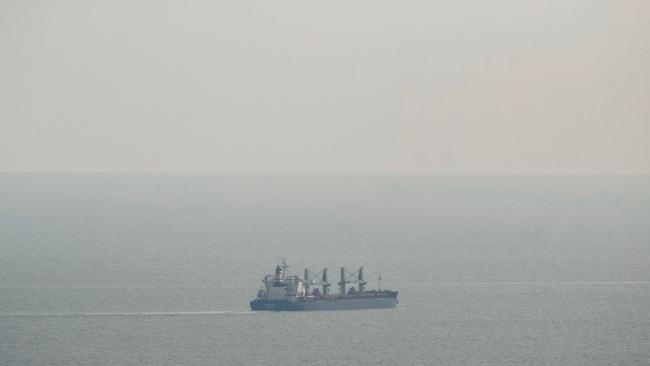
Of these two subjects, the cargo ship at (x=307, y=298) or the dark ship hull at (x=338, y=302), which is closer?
the dark ship hull at (x=338, y=302)

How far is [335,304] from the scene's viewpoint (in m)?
172

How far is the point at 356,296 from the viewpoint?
570 feet

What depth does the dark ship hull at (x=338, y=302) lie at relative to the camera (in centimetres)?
16962

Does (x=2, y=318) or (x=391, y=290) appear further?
(x=391, y=290)

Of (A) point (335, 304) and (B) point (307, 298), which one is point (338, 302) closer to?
(A) point (335, 304)

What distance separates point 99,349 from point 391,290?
5999 centimetres

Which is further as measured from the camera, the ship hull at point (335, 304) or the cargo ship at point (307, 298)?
the cargo ship at point (307, 298)

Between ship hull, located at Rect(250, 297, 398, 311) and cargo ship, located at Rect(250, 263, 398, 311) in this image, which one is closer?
ship hull, located at Rect(250, 297, 398, 311)

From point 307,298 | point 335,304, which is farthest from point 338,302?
point 307,298

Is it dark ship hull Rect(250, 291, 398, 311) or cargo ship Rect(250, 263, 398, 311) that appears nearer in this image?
dark ship hull Rect(250, 291, 398, 311)

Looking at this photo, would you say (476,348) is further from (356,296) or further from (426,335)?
(356,296)

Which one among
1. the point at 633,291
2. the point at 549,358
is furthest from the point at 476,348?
the point at 633,291

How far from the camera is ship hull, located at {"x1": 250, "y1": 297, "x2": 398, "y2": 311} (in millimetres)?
169625

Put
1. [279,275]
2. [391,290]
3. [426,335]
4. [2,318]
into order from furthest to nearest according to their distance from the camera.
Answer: [391,290] → [279,275] → [2,318] → [426,335]
